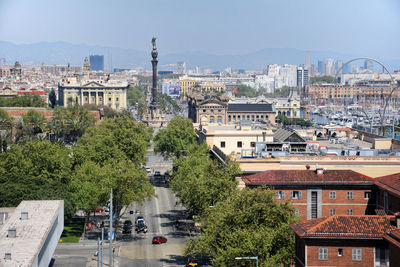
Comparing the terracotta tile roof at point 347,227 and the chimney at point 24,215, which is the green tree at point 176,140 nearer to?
the chimney at point 24,215

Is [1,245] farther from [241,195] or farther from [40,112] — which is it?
[40,112]

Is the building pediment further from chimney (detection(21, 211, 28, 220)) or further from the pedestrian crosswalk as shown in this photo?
chimney (detection(21, 211, 28, 220))

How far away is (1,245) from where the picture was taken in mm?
35469

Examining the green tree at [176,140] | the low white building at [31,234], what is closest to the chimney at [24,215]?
the low white building at [31,234]

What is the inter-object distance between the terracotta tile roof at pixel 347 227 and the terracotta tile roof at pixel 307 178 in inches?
531

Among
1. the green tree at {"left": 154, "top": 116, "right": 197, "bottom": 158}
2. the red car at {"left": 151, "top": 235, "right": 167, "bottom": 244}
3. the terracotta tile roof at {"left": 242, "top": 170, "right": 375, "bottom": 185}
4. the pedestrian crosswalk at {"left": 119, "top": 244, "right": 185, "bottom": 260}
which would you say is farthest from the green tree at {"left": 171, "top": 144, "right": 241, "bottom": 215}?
the green tree at {"left": 154, "top": 116, "right": 197, "bottom": 158}

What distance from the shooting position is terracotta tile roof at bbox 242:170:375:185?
52125 millimetres

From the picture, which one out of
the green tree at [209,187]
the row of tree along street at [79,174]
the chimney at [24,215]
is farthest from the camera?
the row of tree along street at [79,174]

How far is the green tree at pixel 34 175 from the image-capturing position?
198 feet

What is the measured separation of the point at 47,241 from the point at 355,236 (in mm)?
16926

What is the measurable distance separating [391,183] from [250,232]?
14.7 m

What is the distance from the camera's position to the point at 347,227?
37438 mm

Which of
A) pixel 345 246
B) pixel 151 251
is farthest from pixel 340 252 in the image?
pixel 151 251

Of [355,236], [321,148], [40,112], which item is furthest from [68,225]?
[40,112]
